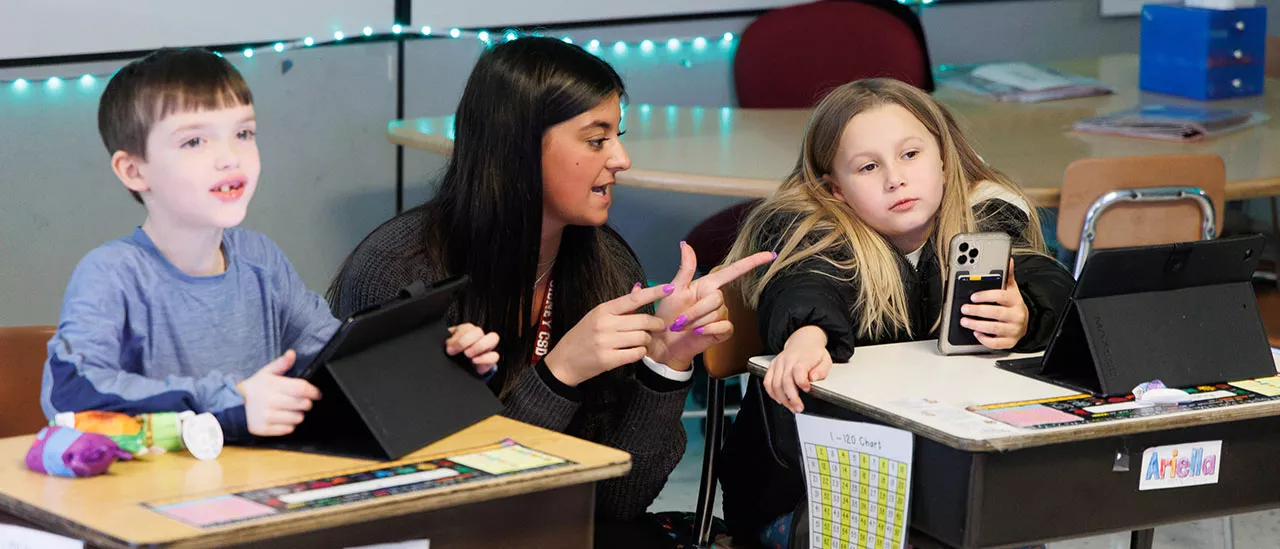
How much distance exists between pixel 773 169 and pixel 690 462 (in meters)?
0.88

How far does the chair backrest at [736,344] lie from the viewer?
2.28m

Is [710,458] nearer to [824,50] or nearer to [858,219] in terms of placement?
[858,219]

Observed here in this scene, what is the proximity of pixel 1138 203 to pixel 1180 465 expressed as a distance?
1.28 metres

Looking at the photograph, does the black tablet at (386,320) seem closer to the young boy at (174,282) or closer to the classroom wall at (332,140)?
the young boy at (174,282)

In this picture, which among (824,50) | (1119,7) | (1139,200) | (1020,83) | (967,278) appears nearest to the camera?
(967,278)

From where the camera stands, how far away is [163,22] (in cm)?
361

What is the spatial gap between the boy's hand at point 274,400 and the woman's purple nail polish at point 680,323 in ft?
1.95

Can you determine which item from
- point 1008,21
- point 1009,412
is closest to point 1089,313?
point 1009,412

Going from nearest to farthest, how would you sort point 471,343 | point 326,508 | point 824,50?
1. point 326,508
2. point 471,343
3. point 824,50

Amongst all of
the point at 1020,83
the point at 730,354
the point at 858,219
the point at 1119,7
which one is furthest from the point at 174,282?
the point at 1119,7

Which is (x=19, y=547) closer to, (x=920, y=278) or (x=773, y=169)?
(x=920, y=278)

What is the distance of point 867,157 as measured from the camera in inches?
87.4

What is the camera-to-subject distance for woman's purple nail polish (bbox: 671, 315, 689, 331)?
196cm

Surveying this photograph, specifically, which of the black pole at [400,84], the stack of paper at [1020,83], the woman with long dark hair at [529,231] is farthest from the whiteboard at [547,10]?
the woman with long dark hair at [529,231]
